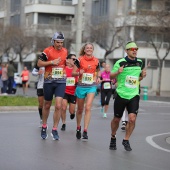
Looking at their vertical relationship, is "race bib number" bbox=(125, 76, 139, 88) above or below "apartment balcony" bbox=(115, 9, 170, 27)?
below

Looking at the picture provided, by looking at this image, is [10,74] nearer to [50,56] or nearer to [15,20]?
[50,56]

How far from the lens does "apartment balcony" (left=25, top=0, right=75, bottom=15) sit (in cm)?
7431

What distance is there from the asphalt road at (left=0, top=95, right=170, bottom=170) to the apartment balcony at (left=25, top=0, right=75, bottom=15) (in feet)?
191

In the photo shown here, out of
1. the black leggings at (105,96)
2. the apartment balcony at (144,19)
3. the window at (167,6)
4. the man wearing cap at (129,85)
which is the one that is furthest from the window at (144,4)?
the man wearing cap at (129,85)

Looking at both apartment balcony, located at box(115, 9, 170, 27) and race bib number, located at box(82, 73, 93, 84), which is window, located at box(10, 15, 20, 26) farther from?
race bib number, located at box(82, 73, 93, 84)

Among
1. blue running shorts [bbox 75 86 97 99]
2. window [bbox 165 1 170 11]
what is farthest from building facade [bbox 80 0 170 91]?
blue running shorts [bbox 75 86 97 99]

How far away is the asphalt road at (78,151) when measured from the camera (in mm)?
9898

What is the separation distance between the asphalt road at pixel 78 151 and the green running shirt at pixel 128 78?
1052 millimetres

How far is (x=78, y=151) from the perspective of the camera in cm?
1155

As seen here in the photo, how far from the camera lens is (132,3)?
57.1 meters

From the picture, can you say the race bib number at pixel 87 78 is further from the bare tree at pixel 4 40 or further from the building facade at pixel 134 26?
the bare tree at pixel 4 40

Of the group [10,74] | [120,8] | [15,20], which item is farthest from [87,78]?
[15,20]

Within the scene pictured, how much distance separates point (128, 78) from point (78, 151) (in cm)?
160

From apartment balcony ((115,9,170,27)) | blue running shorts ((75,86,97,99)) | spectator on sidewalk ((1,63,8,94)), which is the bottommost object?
spectator on sidewalk ((1,63,8,94))
